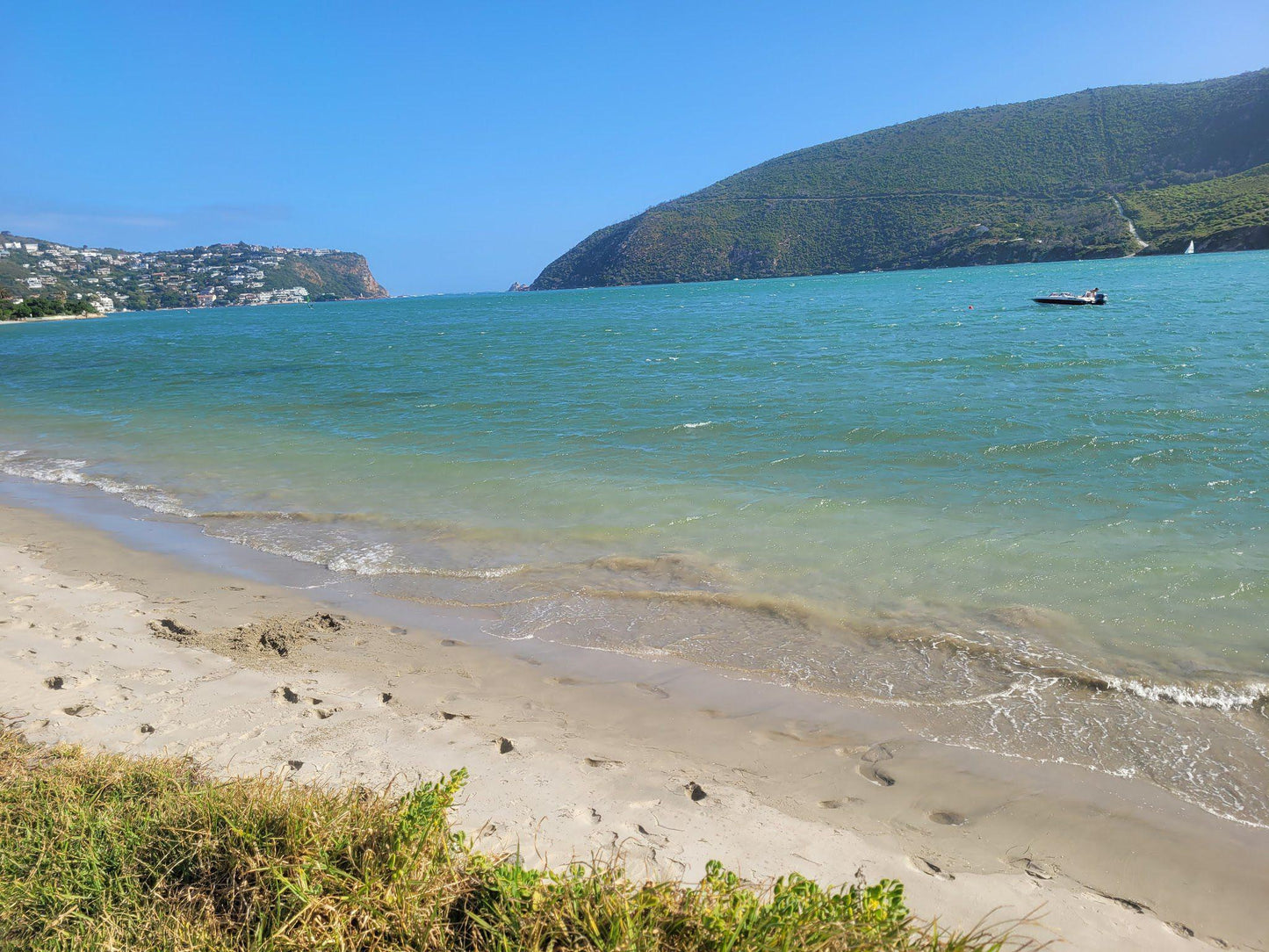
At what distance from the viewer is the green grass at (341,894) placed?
2328mm

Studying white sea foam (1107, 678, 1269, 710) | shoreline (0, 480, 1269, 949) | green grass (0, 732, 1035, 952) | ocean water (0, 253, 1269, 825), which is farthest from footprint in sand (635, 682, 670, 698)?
white sea foam (1107, 678, 1269, 710)

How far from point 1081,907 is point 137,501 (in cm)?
1322

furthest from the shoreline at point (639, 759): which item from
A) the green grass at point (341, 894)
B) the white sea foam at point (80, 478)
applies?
the white sea foam at point (80, 478)

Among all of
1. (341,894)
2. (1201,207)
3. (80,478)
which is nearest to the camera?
(341,894)

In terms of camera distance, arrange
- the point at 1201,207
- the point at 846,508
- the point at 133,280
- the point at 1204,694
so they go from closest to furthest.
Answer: the point at 1204,694, the point at 846,508, the point at 1201,207, the point at 133,280

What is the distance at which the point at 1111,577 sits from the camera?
22.8 feet

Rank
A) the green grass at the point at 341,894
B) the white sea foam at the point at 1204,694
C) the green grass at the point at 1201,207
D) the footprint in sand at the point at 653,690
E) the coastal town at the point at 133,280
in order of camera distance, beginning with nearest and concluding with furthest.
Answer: the green grass at the point at 341,894 → the white sea foam at the point at 1204,694 → the footprint in sand at the point at 653,690 → the green grass at the point at 1201,207 → the coastal town at the point at 133,280

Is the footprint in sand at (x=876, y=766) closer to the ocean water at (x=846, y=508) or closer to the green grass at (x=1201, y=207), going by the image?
the ocean water at (x=846, y=508)

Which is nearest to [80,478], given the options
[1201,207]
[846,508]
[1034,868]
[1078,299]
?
[846,508]

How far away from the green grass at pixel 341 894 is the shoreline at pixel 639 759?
0.69 m

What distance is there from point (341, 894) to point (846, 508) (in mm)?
8036

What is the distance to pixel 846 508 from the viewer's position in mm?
9484

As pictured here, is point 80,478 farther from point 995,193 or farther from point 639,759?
point 995,193

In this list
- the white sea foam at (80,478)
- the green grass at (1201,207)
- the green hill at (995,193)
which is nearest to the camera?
the white sea foam at (80,478)
